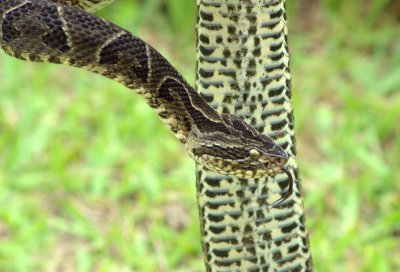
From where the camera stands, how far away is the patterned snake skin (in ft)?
9.12

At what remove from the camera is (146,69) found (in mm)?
2844

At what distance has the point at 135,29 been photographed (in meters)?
7.48

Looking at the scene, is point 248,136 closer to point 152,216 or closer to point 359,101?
point 152,216

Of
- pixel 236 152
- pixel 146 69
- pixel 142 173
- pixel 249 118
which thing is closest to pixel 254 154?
pixel 236 152

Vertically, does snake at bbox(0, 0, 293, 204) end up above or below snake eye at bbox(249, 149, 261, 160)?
above

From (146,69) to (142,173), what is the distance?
2595 millimetres

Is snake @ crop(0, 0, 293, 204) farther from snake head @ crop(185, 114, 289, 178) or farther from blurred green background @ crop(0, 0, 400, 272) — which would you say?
blurred green background @ crop(0, 0, 400, 272)

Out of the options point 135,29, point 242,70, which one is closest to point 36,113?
point 135,29

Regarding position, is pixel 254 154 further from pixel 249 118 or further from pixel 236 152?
pixel 249 118

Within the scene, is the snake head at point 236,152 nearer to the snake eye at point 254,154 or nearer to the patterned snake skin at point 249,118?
the snake eye at point 254,154

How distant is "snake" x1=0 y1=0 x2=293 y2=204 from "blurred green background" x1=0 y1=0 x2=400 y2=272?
6.63 ft

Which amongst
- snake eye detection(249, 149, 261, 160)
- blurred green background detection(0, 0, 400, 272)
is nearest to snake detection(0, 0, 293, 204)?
snake eye detection(249, 149, 261, 160)

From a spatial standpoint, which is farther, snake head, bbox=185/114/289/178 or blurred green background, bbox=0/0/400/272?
blurred green background, bbox=0/0/400/272

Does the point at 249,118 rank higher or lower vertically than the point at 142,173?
lower
